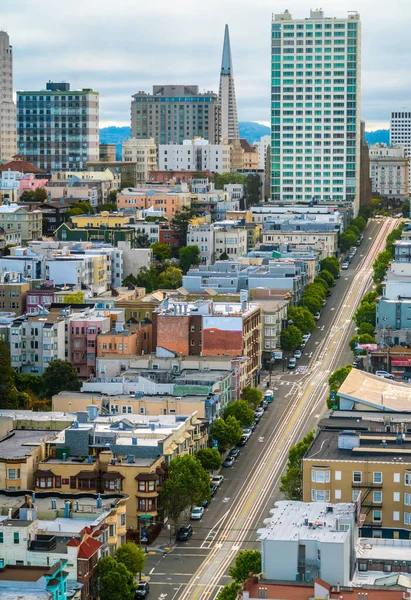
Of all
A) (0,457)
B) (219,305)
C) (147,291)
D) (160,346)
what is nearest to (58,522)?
(0,457)

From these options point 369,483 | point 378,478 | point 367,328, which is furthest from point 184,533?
point 367,328

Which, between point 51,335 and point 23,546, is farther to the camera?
point 51,335

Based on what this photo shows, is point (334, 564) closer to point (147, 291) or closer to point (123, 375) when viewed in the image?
point (123, 375)

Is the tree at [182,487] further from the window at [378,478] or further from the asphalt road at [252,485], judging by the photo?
the window at [378,478]

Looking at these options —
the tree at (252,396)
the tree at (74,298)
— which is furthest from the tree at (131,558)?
the tree at (74,298)

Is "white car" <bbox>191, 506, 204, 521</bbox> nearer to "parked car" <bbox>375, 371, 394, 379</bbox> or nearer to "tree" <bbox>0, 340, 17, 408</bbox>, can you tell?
"tree" <bbox>0, 340, 17, 408</bbox>

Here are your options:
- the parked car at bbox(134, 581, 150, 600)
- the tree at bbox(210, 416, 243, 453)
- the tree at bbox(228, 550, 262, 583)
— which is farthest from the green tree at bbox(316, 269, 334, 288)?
the tree at bbox(228, 550, 262, 583)
